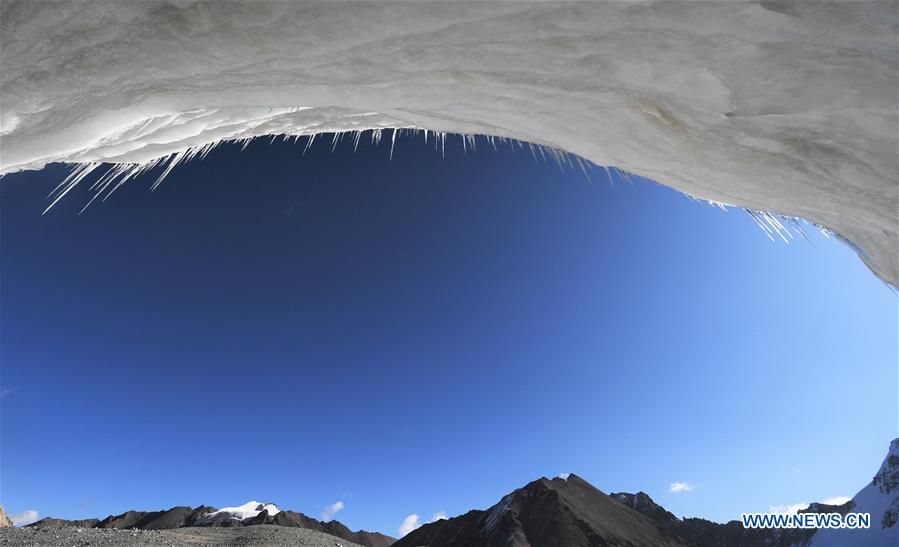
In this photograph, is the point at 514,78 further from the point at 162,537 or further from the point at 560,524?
the point at 560,524

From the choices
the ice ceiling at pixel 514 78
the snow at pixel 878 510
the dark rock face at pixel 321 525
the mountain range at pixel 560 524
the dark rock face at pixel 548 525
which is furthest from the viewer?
the snow at pixel 878 510

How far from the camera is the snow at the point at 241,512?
7506 cm

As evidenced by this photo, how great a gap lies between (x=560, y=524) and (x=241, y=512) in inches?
2306

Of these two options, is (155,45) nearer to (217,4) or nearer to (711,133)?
(217,4)

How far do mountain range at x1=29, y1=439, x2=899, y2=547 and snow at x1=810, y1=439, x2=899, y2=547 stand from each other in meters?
0.25

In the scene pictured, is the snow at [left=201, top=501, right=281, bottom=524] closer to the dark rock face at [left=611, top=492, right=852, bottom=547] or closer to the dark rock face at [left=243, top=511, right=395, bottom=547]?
the dark rock face at [left=243, top=511, right=395, bottom=547]

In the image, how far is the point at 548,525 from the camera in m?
48.1

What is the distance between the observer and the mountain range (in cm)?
4803

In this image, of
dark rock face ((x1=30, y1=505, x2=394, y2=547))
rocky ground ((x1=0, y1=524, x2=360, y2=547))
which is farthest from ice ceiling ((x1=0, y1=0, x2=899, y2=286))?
dark rock face ((x1=30, y1=505, x2=394, y2=547))

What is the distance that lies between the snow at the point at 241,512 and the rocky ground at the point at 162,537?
51.6 meters

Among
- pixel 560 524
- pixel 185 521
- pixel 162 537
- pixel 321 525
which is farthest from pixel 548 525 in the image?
pixel 185 521

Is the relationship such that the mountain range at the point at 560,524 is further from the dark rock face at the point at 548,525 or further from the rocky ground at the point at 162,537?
the rocky ground at the point at 162,537

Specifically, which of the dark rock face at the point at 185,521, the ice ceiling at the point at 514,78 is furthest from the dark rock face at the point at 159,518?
the ice ceiling at the point at 514,78

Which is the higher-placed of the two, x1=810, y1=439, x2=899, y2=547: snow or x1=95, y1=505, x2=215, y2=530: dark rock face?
x1=810, y1=439, x2=899, y2=547: snow
